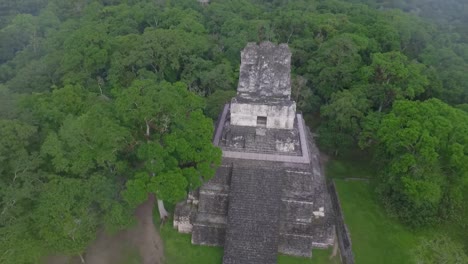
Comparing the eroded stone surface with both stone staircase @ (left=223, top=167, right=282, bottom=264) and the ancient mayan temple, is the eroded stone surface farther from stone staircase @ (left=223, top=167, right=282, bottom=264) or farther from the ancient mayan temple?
stone staircase @ (left=223, top=167, right=282, bottom=264)

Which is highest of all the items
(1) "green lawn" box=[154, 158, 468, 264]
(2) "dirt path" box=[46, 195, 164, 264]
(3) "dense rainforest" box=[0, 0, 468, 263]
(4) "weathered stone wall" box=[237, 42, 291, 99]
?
(4) "weathered stone wall" box=[237, 42, 291, 99]

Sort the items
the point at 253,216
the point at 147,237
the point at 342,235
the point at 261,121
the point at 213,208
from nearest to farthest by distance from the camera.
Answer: the point at 253,216 → the point at 213,208 → the point at 147,237 → the point at 342,235 → the point at 261,121

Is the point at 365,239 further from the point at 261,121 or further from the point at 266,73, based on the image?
the point at 266,73

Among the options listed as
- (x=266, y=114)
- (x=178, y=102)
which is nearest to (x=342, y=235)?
(x=266, y=114)

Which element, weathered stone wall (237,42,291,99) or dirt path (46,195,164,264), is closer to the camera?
dirt path (46,195,164,264)

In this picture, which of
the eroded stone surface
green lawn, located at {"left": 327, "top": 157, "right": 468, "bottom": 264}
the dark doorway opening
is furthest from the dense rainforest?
the dark doorway opening
